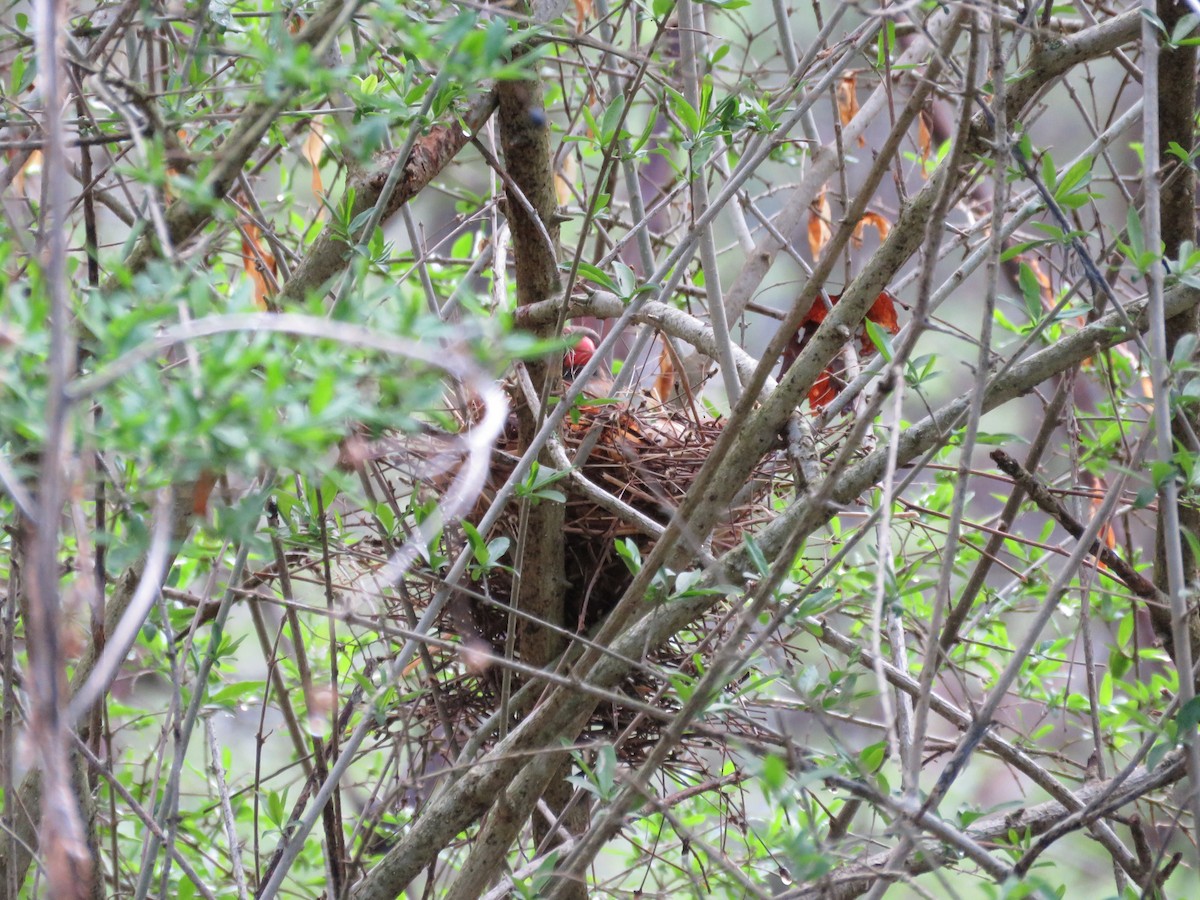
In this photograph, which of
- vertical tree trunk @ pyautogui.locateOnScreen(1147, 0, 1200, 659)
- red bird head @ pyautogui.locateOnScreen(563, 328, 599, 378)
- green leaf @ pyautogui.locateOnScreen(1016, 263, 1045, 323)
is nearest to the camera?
Result: green leaf @ pyautogui.locateOnScreen(1016, 263, 1045, 323)

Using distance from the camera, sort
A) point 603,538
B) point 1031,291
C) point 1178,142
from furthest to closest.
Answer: point 603,538 < point 1178,142 < point 1031,291

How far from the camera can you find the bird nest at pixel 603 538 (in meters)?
1.51

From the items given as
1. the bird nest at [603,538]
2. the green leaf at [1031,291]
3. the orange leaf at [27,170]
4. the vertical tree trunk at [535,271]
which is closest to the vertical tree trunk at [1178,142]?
the green leaf at [1031,291]

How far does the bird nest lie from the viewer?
1.51m

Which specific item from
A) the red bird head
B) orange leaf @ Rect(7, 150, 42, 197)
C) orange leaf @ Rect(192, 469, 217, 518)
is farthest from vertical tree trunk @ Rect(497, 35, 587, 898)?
orange leaf @ Rect(7, 150, 42, 197)

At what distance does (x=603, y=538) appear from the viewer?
1541 millimetres

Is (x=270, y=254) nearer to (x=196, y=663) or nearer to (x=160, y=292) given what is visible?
(x=196, y=663)

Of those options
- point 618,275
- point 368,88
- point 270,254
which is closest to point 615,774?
point 618,275

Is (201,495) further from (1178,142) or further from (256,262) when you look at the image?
(1178,142)

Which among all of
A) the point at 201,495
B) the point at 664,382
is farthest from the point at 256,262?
the point at 201,495

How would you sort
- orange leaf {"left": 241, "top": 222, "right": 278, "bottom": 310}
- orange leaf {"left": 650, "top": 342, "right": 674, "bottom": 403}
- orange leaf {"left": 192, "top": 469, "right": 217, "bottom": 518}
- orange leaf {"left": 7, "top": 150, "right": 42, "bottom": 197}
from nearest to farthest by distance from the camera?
orange leaf {"left": 192, "top": 469, "right": 217, "bottom": 518}, orange leaf {"left": 241, "top": 222, "right": 278, "bottom": 310}, orange leaf {"left": 7, "top": 150, "right": 42, "bottom": 197}, orange leaf {"left": 650, "top": 342, "right": 674, "bottom": 403}

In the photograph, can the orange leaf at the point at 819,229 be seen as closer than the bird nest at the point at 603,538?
No

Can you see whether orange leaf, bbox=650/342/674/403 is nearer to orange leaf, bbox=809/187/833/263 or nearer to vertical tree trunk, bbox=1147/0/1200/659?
orange leaf, bbox=809/187/833/263

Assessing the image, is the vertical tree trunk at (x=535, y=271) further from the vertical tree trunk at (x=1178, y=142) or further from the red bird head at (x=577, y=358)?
the vertical tree trunk at (x=1178, y=142)
